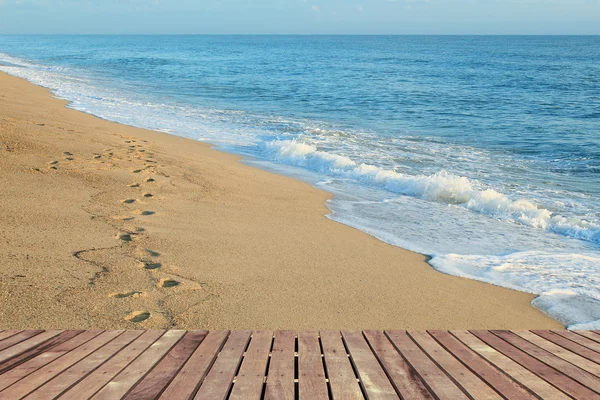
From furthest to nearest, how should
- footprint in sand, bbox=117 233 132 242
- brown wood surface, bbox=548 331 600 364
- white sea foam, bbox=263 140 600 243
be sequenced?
white sea foam, bbox=263 140 600 243 → footprint in sand, bbox=117 233 132 242 → brown wood surface, bbox=548 331 600 364

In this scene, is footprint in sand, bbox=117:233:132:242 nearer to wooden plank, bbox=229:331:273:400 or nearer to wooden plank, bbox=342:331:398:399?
wooden plank, bbox=229:331:273:400

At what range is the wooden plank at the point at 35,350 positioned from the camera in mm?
3164

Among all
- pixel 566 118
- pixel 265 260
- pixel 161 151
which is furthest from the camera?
pixel 566 118

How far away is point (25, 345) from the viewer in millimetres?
3494

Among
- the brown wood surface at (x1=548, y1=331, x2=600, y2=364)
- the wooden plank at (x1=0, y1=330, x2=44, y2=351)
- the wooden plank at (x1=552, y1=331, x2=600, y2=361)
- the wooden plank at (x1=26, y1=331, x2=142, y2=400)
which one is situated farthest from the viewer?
the wooden plank at (x1=552, y1=331, x2=600, y2=361)

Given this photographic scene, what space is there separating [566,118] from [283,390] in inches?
823

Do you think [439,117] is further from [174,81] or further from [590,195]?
[174,81]

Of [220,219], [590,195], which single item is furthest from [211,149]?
[590,195]

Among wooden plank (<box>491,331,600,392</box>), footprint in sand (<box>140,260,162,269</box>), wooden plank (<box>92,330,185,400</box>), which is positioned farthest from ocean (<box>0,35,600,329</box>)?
wooden plank (<box>92,330,185,400</box>)

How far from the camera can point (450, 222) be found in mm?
8125

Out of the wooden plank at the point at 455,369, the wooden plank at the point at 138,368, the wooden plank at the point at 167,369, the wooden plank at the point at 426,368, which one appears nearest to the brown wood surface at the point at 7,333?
the wooden plank at the point at 138,368

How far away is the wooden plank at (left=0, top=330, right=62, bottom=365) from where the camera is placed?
10.9ft

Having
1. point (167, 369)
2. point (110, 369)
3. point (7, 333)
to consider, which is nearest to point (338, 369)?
point (167, 369)

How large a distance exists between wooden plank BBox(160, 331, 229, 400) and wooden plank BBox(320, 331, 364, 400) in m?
0.71
